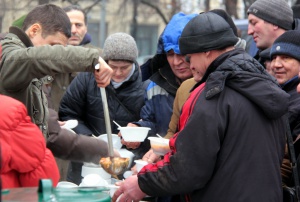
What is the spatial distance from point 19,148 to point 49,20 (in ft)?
4.17

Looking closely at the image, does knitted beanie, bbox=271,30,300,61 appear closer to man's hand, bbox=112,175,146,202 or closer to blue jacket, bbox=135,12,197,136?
blue jacket, bbox=135,12,197,136

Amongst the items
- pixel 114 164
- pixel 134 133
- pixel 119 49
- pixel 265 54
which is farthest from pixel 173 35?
pixel 114 164

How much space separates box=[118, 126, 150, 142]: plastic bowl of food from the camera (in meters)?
4.99

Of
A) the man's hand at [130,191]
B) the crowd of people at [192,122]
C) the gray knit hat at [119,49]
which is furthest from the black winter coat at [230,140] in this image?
the gray knit hat at [119,49]

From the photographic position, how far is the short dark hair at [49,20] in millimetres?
4320

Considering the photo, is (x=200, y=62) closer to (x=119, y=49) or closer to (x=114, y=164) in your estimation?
(x=114, y=164)

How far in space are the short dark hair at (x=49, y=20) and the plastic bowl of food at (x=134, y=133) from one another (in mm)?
928

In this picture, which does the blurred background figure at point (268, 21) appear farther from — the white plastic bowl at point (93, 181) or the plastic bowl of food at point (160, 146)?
the white plastic bowl at point (93, 181)

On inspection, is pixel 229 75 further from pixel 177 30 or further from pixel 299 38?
pixel 177 30

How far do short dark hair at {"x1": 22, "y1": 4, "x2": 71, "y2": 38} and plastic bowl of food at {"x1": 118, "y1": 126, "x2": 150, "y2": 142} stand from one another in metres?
0.93

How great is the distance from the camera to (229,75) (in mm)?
3707

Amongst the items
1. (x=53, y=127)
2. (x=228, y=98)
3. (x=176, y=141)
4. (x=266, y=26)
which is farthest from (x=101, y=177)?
(x=266, y=26)

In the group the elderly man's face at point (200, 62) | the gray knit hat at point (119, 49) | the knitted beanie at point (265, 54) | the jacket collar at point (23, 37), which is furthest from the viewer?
the gray knit hat at point (119, 49)

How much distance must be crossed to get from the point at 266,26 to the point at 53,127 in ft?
7.46
